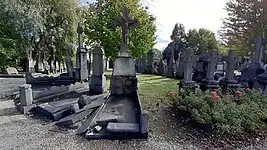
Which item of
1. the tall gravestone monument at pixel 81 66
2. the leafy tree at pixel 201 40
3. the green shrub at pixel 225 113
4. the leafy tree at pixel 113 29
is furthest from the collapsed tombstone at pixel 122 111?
the leafy tree at pixel 201 40

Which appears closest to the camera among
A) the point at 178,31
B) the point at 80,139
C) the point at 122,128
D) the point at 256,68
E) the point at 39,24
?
the point at 80,139

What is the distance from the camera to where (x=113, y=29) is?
16141 mm

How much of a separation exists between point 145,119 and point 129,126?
1.44ft

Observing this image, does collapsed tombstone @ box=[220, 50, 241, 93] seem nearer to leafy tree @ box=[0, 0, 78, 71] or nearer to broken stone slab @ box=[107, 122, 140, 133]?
broken stone slab @ box=[107, 122, 140, 133]

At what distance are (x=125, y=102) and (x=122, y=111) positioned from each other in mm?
793

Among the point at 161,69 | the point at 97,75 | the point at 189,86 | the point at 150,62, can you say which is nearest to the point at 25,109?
the point at 97,75

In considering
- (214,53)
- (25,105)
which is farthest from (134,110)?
(214,53)

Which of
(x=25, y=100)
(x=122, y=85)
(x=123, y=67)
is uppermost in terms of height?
(x=123, y=67)

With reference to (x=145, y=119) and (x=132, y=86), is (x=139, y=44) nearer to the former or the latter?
(x=132, y=86)

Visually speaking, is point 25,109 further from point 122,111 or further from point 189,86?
point 189,86

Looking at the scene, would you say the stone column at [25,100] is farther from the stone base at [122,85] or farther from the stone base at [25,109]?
the stone base at [122,85]

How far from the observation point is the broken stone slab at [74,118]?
5.31 meters

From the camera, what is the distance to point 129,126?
4.74 metres

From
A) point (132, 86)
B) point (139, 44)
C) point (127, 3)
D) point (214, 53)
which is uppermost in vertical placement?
point (127, 3)
